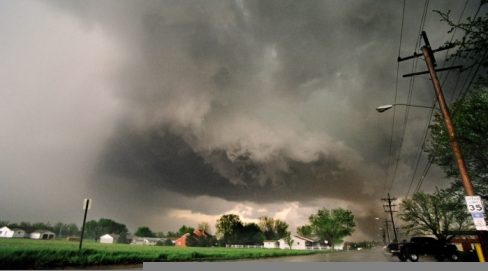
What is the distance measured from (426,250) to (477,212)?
861 inches

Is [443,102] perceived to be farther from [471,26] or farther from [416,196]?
[416,196]

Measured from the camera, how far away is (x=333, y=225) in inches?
4200

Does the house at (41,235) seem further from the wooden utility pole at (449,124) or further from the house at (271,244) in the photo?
the wooden utility pole at (449,124)

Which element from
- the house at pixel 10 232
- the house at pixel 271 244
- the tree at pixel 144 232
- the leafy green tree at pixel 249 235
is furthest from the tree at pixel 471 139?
the tree at pixel 144 232

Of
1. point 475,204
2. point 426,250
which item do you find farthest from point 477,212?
point 426,250

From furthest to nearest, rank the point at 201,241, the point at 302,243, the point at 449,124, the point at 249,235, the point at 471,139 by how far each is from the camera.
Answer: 1. the point at 249,235
2. the point at 302,243
3. the point at 201,241
4. the point at 471,139
5. the point at 449,124

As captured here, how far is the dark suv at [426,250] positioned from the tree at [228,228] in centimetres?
9212

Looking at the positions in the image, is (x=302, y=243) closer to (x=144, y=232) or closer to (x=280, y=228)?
(x=280, y=228)

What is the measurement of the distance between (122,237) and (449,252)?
402 feet

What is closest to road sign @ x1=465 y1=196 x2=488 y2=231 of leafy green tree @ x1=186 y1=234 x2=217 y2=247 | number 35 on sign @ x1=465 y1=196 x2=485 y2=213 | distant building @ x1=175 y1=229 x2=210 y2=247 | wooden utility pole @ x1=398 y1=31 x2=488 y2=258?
number 35 on sign @ x1=465 y1=196 x2=485 y2=213

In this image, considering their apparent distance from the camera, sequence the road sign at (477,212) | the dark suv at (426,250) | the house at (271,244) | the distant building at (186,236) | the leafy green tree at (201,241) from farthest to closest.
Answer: the house at (271,244) < the leafy green tree at (201,241) < the distant building at (186,236) < the dark suv at (426,250) < the road sign at (477,212)

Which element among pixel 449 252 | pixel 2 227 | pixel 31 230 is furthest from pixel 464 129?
pixel 31 230

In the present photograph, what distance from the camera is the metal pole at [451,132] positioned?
843 cm

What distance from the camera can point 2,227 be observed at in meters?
85.1
